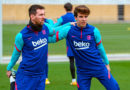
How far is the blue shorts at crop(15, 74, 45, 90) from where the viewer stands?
5.68m

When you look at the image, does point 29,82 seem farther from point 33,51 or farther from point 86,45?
point 86,45

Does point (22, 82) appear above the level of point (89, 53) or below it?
below

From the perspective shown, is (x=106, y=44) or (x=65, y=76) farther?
(x=106, y=44)

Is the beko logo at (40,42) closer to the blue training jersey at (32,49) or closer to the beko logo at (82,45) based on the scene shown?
the blue training jersey at (32,49)

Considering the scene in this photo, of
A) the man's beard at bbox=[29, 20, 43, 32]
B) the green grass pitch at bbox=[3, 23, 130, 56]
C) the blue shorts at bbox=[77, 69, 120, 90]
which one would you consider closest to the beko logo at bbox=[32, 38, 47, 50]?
the man's beard at bbox=[29, 20, 43, 32]

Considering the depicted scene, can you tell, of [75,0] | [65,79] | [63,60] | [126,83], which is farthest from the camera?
[75,0]

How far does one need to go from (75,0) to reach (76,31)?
478 inches

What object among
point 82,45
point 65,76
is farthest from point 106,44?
point 82,45

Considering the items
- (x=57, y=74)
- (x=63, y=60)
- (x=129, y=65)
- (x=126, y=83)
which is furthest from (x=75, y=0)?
(x=126, y=83)

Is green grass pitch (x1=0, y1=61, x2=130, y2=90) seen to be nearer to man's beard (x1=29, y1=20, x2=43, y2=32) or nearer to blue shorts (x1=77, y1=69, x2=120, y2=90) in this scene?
blue shorts (x1=77, y1=69, x2=120, y2=90)

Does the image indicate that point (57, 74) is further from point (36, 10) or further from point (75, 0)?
point (75, 0)

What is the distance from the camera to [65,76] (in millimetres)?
10922

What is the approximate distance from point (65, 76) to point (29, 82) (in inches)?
208

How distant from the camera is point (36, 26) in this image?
5.58 metres
